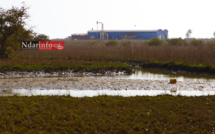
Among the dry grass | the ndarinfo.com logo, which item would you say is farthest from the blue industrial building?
the dry grass

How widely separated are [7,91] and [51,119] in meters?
5.65

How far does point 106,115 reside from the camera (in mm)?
7418

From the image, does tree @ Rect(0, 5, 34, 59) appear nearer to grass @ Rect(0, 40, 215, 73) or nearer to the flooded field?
grass @ Rect(0, 40, 215, 73)

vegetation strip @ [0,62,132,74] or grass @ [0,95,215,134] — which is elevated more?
vegetation strip @ [0,62,132,74]

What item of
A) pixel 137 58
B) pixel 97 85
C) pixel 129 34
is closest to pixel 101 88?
pixel 97 85

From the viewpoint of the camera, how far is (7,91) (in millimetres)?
11867

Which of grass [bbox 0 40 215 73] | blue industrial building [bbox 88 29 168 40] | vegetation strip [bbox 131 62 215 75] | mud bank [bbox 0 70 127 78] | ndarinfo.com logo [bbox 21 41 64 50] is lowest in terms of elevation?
mud bank [bbox 0 70 127 78]

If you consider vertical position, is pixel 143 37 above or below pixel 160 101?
above

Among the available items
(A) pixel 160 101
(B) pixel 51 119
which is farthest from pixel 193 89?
(B) pixel 51 119

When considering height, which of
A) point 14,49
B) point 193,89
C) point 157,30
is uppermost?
point 157,30

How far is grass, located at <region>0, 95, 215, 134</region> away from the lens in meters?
6.61

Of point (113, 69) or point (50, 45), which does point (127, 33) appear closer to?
point (50, 45)

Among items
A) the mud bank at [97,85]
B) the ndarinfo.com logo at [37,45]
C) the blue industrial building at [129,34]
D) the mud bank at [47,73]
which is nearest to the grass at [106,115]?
the mud bank at [97,85]

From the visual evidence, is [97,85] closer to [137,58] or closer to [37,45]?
[137,58]
